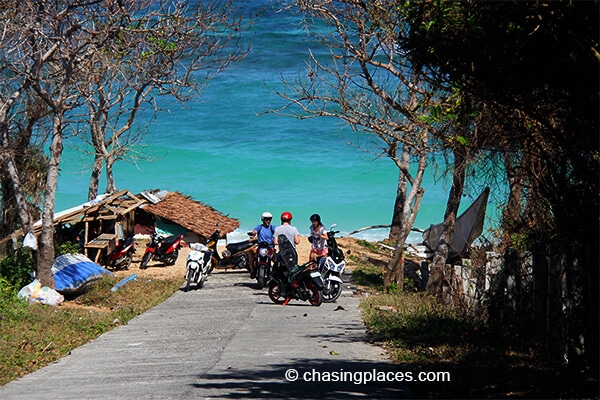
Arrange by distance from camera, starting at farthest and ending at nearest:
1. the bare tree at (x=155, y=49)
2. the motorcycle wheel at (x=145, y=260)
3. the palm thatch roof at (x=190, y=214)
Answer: the palm thatch roof at (x=190, y=214) → the motorcycle wheel at (x=145, y=260) → the bare tree at (x=155, y=49)

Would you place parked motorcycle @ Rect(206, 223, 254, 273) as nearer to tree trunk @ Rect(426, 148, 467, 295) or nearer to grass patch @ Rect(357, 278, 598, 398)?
tree trunk @ Rect(426, 148, 467, 295)

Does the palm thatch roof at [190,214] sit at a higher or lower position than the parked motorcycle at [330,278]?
higher

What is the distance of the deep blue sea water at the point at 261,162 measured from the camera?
50.8m

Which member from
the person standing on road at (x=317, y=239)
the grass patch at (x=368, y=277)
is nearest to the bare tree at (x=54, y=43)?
the person standing on road at (x=317, y=239)

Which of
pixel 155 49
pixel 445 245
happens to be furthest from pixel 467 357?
pixel 155 49

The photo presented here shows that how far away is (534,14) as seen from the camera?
6.39m

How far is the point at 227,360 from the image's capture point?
9898mm

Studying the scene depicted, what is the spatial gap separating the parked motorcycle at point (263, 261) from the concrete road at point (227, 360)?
3.38 metres

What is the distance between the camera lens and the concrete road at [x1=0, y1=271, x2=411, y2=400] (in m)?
8.13

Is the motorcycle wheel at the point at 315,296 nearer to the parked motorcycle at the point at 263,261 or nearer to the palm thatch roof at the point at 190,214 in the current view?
the parked motorcycle at the point at 263,261

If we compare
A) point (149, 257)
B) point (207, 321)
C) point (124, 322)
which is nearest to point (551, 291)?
point (207, 321)

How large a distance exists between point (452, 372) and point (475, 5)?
13.2 feet

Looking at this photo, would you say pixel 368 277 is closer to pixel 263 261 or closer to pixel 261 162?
pixel 263 261

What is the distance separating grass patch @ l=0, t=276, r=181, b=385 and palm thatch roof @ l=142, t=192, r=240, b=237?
21.8 feet
